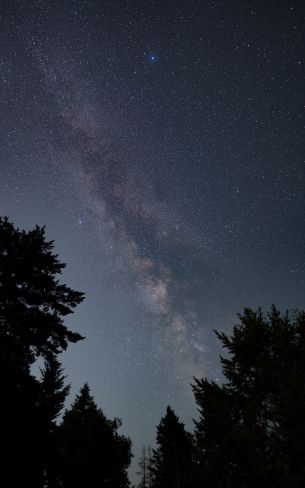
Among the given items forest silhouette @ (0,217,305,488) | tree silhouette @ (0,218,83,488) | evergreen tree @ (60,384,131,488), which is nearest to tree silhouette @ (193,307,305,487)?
forest silhouette @ (0,217,305,488)

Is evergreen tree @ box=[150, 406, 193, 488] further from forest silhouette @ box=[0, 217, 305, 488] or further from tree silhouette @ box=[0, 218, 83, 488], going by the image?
tree silhouette @ box=[0, 218, 83, 488]

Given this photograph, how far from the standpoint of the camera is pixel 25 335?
13.0 metres

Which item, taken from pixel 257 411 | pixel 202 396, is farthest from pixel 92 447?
pixel 257 411

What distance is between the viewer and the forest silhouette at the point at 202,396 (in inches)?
405

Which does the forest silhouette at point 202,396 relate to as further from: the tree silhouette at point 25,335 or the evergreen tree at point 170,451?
the evergreen tree at point 170,451

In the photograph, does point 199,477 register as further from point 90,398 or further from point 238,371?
point 90,398

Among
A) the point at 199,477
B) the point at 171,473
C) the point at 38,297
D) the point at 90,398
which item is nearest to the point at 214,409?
the point at 199,477

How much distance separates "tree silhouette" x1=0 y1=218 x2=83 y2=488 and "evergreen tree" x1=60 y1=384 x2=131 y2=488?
74.2 ft

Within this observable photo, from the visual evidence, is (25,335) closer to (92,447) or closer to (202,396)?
(202,396)

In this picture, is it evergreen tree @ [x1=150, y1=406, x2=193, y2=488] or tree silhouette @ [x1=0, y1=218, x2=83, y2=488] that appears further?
evergreen tree @ [x1=150, y1=406, x2=193, y2=488]

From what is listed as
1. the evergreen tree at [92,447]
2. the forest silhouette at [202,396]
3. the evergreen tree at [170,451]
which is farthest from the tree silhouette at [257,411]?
the evergreen tree at [92,447]

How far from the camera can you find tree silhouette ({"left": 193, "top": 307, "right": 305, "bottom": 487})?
1145 centimetres

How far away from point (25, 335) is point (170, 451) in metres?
26.8

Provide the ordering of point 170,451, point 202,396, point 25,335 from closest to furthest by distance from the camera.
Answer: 1. point 25,335
2. point 202,396
3. point 170,451
